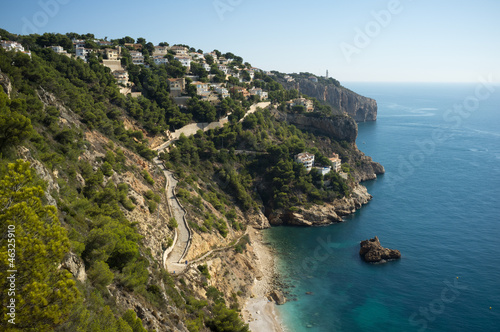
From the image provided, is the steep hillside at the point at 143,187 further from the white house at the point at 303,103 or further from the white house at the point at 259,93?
the white house at the point at 303,103

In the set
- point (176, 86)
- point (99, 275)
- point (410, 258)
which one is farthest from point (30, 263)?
point (176, 86)

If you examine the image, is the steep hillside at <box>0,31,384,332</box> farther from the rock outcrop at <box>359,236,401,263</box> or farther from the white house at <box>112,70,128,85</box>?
the rock outcrop at <box>359,236,401,263</box>

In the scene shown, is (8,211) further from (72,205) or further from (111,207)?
(111,207)

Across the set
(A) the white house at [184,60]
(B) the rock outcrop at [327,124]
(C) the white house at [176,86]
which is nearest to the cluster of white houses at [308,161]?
(B) the rock outcrop at [327,124]

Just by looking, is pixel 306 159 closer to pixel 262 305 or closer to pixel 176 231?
pixel 262 305

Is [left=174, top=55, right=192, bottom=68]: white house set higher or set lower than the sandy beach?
higher

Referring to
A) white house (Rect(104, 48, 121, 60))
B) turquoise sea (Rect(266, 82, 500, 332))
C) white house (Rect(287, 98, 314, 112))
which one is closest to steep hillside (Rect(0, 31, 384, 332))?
white house (Rect(104, 48, 121, 60))
